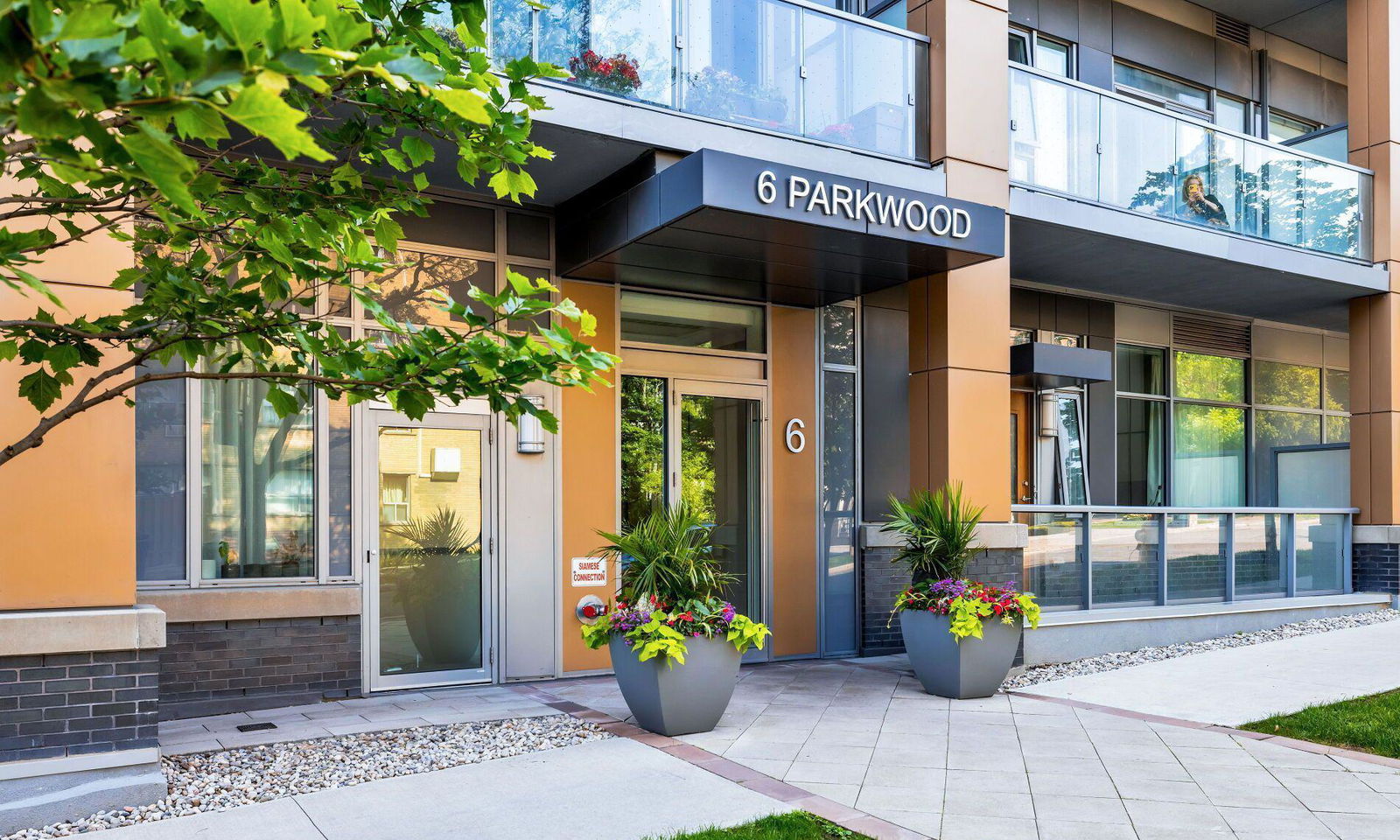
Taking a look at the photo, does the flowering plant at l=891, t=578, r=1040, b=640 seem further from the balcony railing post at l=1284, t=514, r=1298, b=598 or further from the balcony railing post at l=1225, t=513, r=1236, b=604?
the balcony railing post at l=1284, t=514, r=1298, b=598

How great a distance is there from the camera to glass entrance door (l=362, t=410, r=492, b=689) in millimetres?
8430

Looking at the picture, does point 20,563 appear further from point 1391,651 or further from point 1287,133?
point 1287,133

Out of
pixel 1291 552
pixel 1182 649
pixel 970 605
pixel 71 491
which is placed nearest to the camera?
pixel 71 491

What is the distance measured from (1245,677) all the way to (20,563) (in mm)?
8848

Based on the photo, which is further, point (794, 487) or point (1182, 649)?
point (1182, 649)

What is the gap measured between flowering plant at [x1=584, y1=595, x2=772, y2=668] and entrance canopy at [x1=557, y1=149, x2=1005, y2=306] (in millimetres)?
2663

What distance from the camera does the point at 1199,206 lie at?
11430mm

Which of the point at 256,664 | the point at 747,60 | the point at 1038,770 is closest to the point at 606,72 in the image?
the point at 747,60

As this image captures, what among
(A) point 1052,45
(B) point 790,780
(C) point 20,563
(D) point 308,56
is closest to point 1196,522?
(A) point 1052,45

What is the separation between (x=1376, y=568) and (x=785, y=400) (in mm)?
8218

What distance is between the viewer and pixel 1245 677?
29.7 feet

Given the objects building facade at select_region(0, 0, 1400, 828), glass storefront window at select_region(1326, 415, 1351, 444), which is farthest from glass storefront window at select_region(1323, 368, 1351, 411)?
building facade at select_region(0, 0, 1400, 828)

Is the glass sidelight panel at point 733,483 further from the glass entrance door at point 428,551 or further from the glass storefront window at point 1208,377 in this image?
the glass storefront window at point 1208,377

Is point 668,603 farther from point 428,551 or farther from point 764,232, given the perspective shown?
point 764,232
